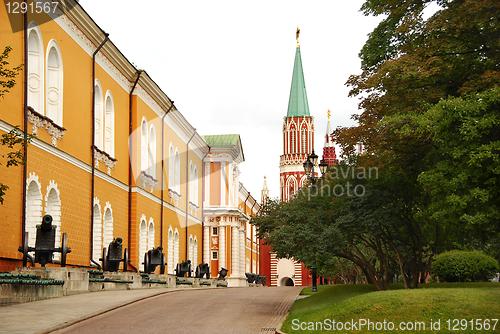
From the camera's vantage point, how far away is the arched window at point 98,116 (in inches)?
1156

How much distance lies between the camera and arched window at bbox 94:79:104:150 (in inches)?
1156

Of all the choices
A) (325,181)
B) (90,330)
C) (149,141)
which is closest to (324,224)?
(325,181)

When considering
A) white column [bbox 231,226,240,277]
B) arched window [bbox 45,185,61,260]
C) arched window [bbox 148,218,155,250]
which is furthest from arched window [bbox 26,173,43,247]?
white column [bbox 231,226,240,277]

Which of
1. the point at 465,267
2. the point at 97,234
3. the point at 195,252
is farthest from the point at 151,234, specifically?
the point at 465,267

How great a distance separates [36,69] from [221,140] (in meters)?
→ 38.9

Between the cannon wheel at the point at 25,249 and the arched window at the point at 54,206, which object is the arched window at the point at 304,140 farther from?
the cannon wheel at the point at 25,249

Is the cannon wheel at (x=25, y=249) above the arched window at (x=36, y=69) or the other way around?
the other way around

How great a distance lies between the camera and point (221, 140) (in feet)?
201

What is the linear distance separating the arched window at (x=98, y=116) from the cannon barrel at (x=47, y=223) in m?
10.4

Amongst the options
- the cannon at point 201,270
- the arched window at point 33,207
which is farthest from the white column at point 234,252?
the arched window at point 33,207

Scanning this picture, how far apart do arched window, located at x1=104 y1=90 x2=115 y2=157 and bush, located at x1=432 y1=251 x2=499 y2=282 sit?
16514mm

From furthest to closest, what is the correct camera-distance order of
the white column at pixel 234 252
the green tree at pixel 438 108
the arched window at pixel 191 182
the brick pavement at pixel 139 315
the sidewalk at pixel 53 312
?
the white column at pixel 234 252 < the arched window at pixel 191 182 < the green tree at pixel 438 108 < the brick pavement at pixel 139 315 < the sidewalk at pixel 53 312

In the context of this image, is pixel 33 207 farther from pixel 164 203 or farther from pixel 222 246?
pixel 222 246

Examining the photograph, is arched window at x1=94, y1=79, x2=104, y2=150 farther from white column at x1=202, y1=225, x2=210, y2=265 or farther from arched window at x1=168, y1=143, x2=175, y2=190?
white column at x1=202, y1=225, x2=210, y2=265
